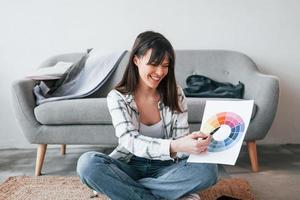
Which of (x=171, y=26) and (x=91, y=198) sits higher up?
(x=171, y=26)

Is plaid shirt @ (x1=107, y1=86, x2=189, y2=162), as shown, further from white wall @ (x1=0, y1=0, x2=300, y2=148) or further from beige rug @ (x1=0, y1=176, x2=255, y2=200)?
white wall @ (x1=0, y1=0, x2=300, y2=148)

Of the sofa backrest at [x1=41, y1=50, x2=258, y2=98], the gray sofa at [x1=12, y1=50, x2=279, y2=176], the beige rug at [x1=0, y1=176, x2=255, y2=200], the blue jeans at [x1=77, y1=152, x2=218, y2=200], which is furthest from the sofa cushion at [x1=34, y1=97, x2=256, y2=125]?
the blue jeans at [x1=77, y1=152, x2=218, y2=200]

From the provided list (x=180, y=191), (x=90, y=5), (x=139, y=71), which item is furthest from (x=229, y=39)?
(x=180, y=191)

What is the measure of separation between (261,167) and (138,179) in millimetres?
911

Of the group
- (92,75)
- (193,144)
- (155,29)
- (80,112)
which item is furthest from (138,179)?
(155,29)

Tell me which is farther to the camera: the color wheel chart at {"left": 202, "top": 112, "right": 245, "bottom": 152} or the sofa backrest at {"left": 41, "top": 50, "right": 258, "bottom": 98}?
the sofa backrest at {"left": 41, "top": 50, "right": 258, "bottom": 98}

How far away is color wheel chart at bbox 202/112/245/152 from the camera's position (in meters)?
1.06

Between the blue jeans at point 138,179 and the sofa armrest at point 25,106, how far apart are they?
2.34 feet

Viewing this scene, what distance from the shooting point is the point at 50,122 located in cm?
170

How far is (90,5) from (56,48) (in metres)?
0.37

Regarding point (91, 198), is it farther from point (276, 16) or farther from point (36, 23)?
point (276, 16)

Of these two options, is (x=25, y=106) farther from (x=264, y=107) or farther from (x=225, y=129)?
(x=264, y=107)

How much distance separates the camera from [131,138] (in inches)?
43.1

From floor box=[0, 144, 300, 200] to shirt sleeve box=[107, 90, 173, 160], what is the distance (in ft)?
1.96
